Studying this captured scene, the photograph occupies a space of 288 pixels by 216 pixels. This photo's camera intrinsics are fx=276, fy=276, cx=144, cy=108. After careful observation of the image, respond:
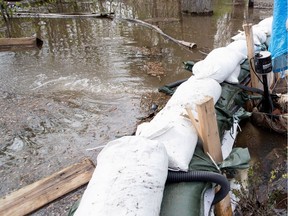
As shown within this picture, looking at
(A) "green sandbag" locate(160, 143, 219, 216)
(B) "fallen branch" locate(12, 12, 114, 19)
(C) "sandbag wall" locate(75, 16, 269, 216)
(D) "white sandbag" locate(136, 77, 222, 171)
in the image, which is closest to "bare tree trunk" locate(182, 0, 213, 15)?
(B) "fallen branch" locate(12, 12, 114, 19)

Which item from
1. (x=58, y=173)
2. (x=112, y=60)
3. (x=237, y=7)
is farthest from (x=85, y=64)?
(x=237, y=7)

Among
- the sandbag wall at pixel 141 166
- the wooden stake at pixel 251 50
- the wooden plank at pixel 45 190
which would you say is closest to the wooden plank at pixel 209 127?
the sandbag wall at pixel 141 166

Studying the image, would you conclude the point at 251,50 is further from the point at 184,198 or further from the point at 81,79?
the point at 81,79

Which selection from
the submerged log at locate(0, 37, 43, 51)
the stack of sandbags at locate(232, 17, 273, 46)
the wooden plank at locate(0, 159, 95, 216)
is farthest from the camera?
the submerged log at locate(0, 37, 43, 51)

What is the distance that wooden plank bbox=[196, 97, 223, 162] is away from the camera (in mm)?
1933

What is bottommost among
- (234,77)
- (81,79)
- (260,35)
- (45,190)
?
(45,190)

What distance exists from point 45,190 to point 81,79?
9.95ft

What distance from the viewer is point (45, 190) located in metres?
2.70

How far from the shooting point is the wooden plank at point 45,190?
2.52 metres

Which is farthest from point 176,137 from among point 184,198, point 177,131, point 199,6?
point 199,6

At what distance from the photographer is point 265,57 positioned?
10.5 feet

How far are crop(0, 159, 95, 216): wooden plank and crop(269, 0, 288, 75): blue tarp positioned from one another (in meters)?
2.55

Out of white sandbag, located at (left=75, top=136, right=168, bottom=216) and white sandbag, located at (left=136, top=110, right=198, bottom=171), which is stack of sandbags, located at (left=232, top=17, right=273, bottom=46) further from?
white sandbag, located at (left=75, top=136, right=168, bottom=216)

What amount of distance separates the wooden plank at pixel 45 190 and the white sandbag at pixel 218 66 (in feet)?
5.30
